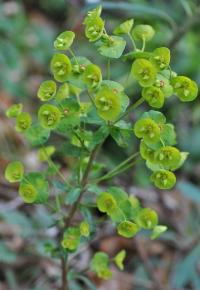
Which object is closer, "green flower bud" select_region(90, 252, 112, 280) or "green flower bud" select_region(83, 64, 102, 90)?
"green flower bud" select_region(83, 64, 102, 90)

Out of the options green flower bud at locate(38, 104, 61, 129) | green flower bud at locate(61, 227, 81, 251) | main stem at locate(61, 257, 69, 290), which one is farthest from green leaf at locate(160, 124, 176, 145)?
main stem at locate(61, 257, 69, 290)

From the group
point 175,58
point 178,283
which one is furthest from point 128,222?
point 175,58

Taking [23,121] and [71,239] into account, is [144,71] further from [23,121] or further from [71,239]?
[71,239]

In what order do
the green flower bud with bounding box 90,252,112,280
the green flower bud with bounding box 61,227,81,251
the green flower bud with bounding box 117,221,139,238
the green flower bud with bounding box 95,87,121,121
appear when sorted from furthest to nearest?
the green flower bud with bounding box 90,252,112,280, the green flower bud with bounding box 61,227,81,251, the green flower bud with bounding box 117,221,139,238, the green flower bud with bounding box 95,87,121,121

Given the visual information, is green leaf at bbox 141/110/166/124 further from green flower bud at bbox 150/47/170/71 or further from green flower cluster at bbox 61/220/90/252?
green flower cluster at bbox 61/220/90/252

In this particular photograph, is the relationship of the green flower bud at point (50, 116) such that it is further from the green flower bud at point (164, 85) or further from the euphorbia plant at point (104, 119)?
the green flower bud at point (164, 85)

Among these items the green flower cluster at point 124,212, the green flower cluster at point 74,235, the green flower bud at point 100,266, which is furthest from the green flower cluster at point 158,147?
the green flower bud at point 100,266

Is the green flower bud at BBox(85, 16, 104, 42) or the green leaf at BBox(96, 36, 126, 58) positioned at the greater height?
the green flower bud at BBox(85, 16, 104, 42)
